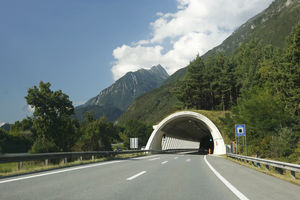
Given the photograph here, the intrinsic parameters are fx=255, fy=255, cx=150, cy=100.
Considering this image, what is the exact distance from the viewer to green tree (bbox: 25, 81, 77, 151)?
122 feet

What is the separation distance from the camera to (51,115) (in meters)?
38.6

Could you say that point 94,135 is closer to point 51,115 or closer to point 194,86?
point 51,115

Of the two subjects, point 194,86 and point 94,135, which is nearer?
point 94,135

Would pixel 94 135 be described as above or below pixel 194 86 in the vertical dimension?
below

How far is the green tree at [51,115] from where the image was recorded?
3731 cm

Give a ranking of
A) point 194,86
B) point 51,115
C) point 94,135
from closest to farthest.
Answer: point 51,115, point 94,135, point 194,86

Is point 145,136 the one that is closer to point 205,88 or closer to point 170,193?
point 205,88

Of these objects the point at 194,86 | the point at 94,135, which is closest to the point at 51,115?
the point at 94,135

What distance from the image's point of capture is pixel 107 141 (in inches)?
2333

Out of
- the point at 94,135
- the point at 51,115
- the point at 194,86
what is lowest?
the point at 94,135

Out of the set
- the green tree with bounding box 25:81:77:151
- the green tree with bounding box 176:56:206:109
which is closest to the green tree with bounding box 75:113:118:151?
the green tree with bounding box 25:81:77:151

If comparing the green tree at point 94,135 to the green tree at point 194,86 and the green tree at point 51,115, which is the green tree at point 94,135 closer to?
the green tree at point 51,115

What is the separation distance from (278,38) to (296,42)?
158749 mm

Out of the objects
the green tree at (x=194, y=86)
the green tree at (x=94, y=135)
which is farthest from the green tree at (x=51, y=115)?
the green tree at (x=194, y=86)
